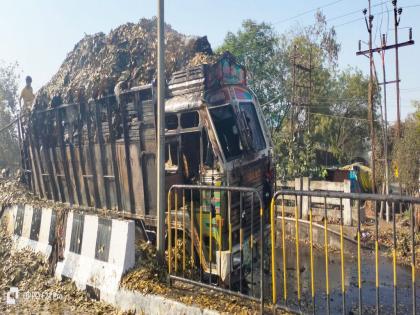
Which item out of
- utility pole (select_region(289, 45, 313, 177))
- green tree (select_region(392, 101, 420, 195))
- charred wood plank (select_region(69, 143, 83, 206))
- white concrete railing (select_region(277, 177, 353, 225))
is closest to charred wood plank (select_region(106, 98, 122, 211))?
charred wood plank (select_region(69, 143, 83, 206))

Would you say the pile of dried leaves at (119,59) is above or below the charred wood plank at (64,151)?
above

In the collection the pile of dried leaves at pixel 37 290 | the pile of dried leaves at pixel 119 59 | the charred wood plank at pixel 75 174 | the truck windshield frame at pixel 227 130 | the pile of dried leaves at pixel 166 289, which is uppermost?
the pile of dried leaves at pixel 119 59

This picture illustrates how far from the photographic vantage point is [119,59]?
26.3 feet

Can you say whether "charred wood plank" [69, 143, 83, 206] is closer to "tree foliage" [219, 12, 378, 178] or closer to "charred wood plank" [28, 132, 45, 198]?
"charred wood plank" [28, 132, 45, 198]

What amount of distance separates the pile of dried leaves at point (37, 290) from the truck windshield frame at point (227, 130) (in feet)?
9.64

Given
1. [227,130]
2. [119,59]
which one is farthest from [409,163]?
[119,59]

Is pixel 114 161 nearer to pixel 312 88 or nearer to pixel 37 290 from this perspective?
pixel 37 290

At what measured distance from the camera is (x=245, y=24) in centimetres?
2767

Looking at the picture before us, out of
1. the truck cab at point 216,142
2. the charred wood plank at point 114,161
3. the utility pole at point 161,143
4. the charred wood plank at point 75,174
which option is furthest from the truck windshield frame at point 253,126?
the charred wood plank at point 75,174

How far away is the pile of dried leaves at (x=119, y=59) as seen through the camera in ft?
24.3

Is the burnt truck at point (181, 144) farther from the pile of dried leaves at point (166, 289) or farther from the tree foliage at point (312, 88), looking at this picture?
the tree foliage at point (312, 88)

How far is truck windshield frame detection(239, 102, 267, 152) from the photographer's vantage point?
671cm

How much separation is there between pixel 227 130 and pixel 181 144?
0.82m

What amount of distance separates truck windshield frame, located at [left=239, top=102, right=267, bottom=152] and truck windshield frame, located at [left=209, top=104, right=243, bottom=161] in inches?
8.8
